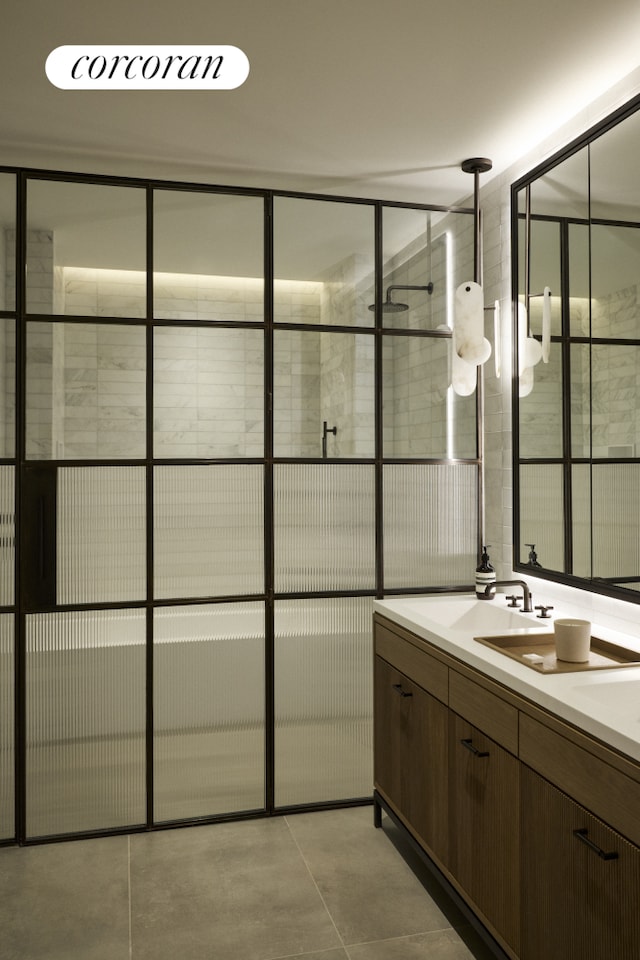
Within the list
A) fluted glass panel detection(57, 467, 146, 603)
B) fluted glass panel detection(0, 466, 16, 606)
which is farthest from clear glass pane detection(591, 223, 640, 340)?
fluted glass panel detection(0, 466, 16, 606)

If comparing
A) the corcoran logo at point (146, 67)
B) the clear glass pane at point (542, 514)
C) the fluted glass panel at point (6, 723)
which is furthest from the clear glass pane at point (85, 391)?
the clear glass pane at point (542, 514)

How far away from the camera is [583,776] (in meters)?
1.55

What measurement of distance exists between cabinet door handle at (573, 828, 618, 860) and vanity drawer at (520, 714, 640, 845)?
5 cm

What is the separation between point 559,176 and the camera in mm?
2594

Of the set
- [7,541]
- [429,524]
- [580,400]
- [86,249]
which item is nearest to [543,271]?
[580,400]

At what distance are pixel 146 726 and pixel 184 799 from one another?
0.33 meters

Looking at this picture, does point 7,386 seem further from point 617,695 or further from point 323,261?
point 617,695

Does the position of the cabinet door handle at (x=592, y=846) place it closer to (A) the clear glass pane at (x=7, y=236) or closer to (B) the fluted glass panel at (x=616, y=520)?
(B) the fluted glass panel at (x=616, y=520)

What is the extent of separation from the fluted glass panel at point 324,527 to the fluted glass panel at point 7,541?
99cm

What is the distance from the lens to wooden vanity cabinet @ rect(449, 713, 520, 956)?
72.6 inches

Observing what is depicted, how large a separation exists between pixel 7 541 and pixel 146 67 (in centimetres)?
167

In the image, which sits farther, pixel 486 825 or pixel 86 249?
pixel 86 249

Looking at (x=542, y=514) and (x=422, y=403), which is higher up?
(x=422, y=403)

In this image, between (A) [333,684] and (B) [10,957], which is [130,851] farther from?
(A) [333,684]
